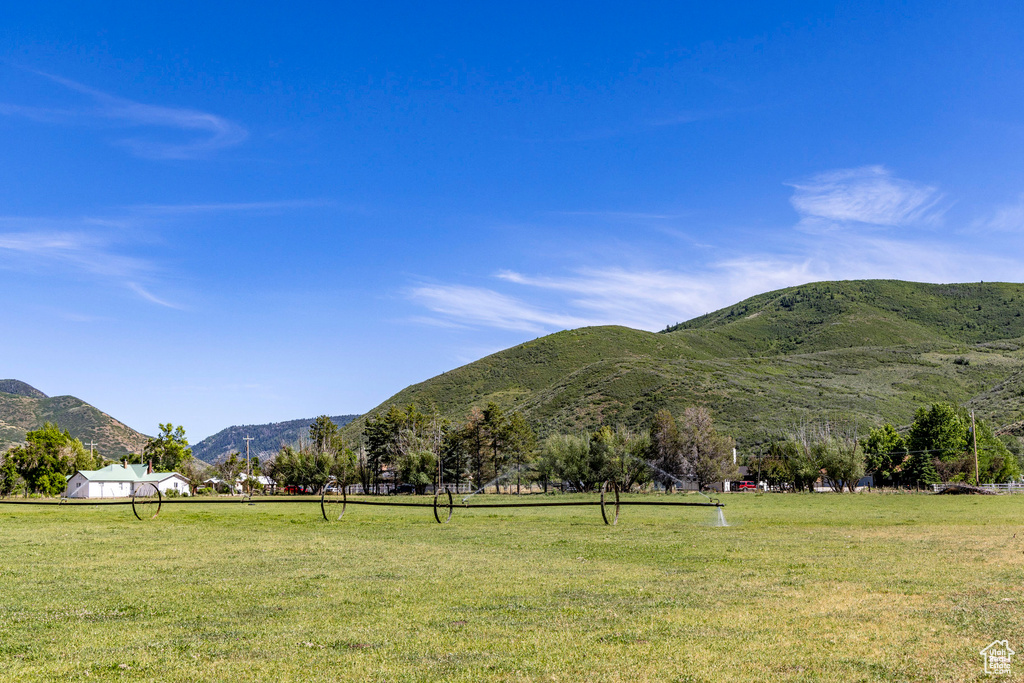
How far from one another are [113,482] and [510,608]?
4512 inches

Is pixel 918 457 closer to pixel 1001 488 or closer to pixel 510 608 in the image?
pixel 1001 488

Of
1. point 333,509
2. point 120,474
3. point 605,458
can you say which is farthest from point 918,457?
point 120,474

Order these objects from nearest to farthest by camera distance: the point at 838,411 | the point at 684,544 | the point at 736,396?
the point at 684,544, the point at 838,411, the point at 736,396

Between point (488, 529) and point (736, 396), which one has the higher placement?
point (736, 396)

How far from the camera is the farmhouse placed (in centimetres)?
10769

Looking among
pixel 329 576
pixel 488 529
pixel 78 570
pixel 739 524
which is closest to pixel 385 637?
pixel 329 576

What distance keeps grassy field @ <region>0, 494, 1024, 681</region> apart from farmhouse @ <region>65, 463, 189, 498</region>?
94.6m

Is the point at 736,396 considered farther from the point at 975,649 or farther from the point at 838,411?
the point at 975,649

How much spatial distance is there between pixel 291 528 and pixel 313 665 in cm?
2361

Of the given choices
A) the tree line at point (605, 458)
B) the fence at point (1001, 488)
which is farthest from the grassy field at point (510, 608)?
the tree line at point (605, 458)

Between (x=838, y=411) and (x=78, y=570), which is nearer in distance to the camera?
(x=78, y=570)

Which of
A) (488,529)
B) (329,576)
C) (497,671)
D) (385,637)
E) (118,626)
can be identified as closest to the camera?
(497,671)

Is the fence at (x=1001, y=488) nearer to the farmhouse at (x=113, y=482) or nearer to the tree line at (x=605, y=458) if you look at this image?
the tree line at (x=605, y=458)

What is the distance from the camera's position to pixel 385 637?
424 inches
